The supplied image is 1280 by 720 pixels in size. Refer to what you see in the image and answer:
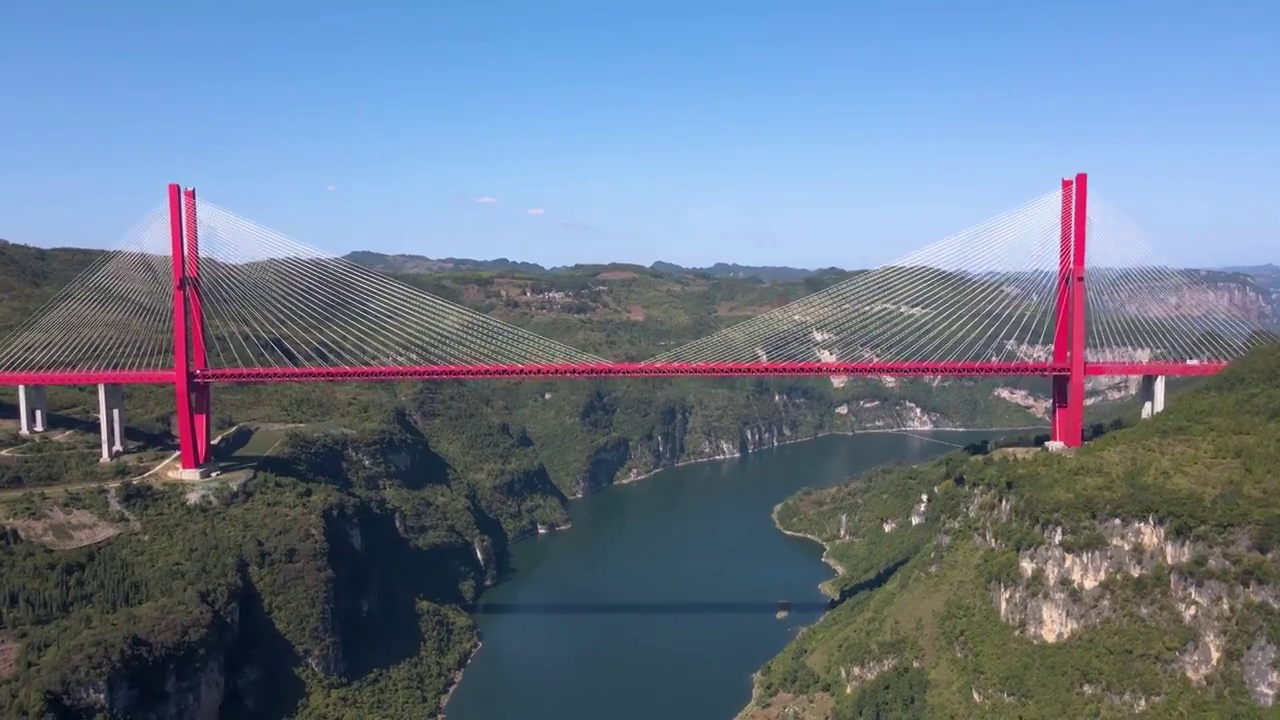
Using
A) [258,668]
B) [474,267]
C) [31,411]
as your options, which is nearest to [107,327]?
[31,411]

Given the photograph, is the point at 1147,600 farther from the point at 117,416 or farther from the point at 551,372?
the point at 117,416

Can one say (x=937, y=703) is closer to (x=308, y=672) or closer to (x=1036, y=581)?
(x=1036, y=581)

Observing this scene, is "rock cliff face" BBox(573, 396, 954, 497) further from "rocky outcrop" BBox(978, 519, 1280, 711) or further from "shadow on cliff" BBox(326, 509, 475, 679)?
"rocky outcrop" BBox(978, 519, 1280, 711)

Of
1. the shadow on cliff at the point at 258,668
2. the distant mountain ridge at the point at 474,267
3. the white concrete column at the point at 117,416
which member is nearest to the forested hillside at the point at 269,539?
the shadow on cliff at the point at 258,668

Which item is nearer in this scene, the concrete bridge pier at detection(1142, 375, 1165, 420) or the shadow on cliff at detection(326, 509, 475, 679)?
the concrete bridge pier at detection(1142, 375, 1165, 420)

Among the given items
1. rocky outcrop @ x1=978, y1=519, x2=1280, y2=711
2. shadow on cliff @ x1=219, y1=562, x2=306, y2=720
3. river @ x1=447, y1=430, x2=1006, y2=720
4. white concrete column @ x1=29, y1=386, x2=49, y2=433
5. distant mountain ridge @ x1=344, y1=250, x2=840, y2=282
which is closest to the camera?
rocky outcrop @ x1=978, y1=519, x2=1280, y2=711

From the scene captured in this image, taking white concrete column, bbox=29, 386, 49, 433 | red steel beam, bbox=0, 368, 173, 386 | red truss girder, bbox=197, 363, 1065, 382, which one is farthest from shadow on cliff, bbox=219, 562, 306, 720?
white concrete column, bbox=29, 386, 49, 433

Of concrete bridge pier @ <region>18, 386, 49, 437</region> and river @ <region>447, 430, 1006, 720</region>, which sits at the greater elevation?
concrete bridge pier @ <region>18, 386, 49, 437</region>

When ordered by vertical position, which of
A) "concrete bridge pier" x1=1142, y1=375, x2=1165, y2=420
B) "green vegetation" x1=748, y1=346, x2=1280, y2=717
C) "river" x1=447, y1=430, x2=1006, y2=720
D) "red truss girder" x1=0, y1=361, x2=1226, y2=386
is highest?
"red truss girder" x1=0, y1=361, x2=1226, y2=386
